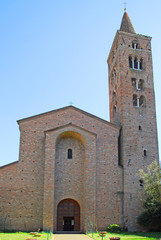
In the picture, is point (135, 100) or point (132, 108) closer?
point (132, 108)

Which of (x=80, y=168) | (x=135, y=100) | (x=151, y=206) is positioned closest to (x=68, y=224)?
(x=80, y=168)

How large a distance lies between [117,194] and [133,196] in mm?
1533

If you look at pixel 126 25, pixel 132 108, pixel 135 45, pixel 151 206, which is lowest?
pixel 151 206

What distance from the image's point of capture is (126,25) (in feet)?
111

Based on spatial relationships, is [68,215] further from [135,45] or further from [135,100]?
[135,45]

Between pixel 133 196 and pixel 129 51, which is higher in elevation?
pixel 129 51

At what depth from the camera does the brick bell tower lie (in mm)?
25981

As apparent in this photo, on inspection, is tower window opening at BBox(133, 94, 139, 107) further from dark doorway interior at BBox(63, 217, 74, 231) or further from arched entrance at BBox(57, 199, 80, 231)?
dark doorway interior at BBox(63, 217, 74, 231)

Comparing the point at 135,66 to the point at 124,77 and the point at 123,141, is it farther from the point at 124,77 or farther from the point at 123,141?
the point at 123,141

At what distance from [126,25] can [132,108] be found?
11.4m

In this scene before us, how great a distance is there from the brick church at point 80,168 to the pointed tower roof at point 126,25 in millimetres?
6552

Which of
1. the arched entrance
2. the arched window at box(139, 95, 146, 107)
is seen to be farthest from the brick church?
the arched window at box(139, 95, 146, 107)

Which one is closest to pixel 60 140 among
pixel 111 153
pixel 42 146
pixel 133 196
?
pixel 42 146

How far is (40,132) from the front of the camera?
26.3 meters
